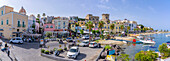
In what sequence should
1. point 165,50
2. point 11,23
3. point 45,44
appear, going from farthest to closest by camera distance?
point 11,23 < point 45,44 < point 165,50

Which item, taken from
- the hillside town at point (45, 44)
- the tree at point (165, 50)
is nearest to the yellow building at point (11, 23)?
the hillside town at point (45, 44)

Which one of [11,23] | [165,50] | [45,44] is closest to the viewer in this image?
[165,50]

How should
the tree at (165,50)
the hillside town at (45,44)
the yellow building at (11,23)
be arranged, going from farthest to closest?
the yellow building at (11,23)
the tree at (165,50)
the hillside town at (45,44)

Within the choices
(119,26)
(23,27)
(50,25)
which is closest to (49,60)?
(23,27)

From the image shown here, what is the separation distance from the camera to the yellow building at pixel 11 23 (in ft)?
111

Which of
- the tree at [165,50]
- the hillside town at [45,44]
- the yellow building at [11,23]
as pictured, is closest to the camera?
the hillside town at [45,44]

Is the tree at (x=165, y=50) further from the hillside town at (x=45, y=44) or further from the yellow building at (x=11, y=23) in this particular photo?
the yellow building at (x=11, y=23)

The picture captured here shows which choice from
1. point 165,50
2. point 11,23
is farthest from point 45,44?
point 165,50

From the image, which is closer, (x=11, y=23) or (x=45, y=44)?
(x=45, y=44)

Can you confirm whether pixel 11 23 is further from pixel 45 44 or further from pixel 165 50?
pixel 165 50

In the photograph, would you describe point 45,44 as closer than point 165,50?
No

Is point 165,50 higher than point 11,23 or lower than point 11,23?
lower

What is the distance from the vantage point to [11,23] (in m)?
33.6

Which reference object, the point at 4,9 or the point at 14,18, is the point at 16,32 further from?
the point at 4,9
